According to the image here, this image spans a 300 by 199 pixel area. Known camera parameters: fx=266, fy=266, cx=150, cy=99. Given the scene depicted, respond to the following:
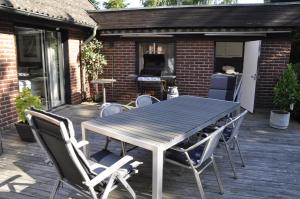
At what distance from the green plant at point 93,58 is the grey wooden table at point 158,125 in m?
4.18

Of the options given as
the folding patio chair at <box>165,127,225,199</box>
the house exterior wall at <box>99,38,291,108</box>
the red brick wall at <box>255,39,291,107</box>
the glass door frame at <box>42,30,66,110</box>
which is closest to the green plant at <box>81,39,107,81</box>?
the house exterior wall at <box>99,38,291,108</box>

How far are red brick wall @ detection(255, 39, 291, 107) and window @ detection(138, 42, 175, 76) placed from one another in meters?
2.50

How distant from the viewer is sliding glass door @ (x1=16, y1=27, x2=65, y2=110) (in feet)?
19.8

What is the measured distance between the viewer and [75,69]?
7750 mm

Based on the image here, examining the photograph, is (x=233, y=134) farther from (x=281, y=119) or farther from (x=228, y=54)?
(x=228, y=54)

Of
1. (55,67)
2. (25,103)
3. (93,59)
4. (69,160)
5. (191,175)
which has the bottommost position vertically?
(191,175)

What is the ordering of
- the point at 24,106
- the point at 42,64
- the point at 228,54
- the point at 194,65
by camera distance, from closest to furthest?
the point at 24,106, the point at 42,64, the point at 194,65, the point at 228,54

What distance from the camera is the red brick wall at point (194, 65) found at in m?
7.61

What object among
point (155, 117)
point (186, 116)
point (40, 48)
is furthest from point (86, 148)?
point (40, 48)

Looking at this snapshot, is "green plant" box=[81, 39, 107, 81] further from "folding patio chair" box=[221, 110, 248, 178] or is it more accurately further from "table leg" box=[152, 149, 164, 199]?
"table leg" box=[152, 149, 164, 199]

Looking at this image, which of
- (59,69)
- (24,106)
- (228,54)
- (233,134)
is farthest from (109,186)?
(228,54)

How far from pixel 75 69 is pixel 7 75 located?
8.31 feet

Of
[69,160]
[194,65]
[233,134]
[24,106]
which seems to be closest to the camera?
[69,160]

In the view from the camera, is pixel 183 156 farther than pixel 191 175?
No
